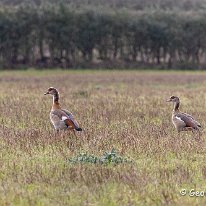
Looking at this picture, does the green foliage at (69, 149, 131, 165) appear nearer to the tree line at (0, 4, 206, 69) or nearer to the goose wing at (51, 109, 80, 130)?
the goose wing at (51, 109, 80, 130)

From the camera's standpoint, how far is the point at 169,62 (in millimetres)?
68125

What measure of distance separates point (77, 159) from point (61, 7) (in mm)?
54373

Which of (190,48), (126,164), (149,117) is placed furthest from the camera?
(190,48)

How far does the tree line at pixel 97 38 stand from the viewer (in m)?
64.1

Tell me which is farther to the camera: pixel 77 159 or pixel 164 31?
pixel 164 31

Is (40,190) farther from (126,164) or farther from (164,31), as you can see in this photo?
(164,31)

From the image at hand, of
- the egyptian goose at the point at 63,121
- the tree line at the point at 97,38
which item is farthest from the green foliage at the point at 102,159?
the tree line at the point at 97,38

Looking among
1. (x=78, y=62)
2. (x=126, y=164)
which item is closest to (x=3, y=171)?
(x=126, y=164)

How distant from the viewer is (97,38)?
66250 mm
